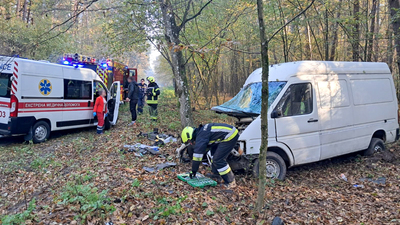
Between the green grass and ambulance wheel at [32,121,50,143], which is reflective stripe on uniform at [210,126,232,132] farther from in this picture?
ambulance wheel at [32,121,50,143]

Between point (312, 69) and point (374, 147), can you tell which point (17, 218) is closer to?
point (312, 69)

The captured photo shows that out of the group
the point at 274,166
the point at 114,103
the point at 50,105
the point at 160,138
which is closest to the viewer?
the point at 274,166

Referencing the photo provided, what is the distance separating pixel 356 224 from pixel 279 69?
3.33 m

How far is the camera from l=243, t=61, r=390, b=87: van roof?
18.7 feet

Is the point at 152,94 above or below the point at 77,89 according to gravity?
below

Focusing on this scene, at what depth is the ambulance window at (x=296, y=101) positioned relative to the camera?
546 cm

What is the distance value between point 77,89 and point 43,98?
4.05 feet

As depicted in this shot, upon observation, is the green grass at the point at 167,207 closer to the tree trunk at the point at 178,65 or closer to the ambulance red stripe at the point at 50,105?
the tree trunk at the point at 178,65

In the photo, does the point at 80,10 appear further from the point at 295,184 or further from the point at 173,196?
the point at 295,184

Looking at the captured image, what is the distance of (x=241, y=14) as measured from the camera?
41.5 ft

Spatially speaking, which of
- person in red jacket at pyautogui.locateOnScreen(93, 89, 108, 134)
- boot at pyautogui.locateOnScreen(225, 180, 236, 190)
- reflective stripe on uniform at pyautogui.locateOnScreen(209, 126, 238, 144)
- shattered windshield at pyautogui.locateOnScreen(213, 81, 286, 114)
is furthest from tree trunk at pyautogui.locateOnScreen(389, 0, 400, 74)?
person in red jacket at pyautogui.locateOnScreen(93, 89, 108, 134)

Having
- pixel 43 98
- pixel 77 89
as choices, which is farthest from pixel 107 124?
pixel 43 98

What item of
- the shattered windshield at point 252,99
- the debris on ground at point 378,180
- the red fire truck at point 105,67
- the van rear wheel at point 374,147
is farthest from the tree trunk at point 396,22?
the red fire truck at point 105,67

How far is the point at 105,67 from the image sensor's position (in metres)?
14.8
